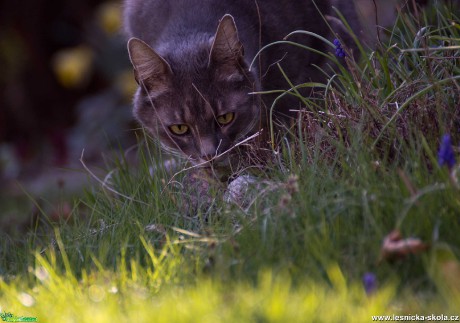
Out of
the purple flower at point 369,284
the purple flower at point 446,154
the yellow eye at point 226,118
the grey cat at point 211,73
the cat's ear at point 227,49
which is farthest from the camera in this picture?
the yellow eye at point 226,118

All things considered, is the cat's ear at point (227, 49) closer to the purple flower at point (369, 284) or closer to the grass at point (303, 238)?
the grass at point (303, 238)

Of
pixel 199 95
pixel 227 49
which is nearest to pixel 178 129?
pixel 199 95

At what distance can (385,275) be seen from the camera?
231 centimetres

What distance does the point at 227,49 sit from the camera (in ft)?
12.8

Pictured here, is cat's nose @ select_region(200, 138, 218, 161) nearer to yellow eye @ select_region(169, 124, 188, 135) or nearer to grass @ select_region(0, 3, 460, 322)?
yellow eye @ select_region(169, 124, 188, 135)

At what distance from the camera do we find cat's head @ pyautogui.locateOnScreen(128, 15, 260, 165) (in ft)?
12.9

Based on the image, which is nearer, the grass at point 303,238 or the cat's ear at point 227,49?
the grass at point 303,238

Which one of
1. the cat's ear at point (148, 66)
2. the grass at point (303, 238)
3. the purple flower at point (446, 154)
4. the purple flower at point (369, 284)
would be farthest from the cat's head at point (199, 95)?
the purple flower at point (369, 284)

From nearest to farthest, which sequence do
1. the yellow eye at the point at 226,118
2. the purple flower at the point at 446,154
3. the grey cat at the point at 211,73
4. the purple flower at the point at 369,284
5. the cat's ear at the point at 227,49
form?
1. the purple flower at the point at 369,284
2. the purple flower at the point at 446,154
3. the cat's ear at the point at 227,49
4. the grey cat at the point at 211,73
5. the yellow eye at the point at 226,118

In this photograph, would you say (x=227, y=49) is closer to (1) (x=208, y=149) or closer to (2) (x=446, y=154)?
(1) (x=208, y=149)

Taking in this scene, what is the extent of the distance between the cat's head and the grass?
1.72 ft

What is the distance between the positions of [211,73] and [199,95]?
15 centimetres

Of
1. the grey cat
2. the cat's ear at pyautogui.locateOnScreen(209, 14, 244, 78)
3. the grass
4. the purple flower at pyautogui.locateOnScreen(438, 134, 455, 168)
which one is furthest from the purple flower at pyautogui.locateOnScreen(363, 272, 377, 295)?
the cat's ear at pyautogui.locateOnScreen(209, 14, 244, 78)

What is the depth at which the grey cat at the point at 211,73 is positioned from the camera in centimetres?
391
